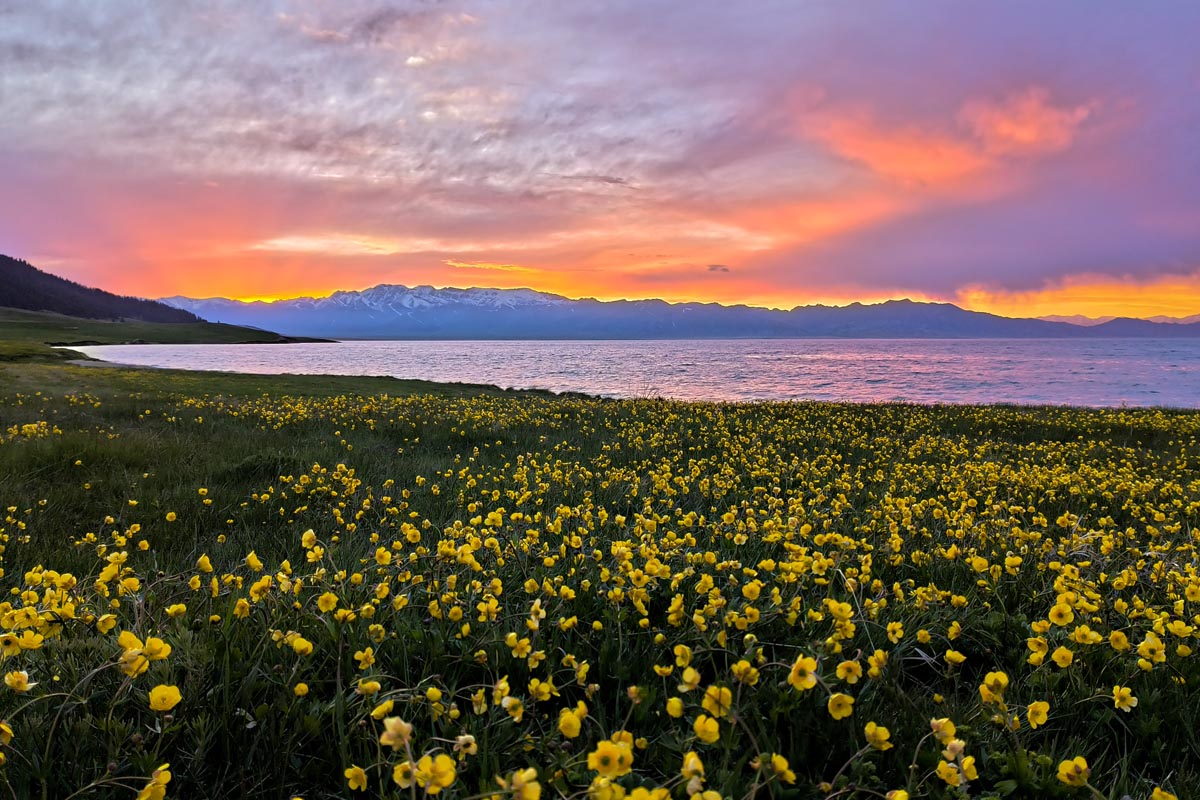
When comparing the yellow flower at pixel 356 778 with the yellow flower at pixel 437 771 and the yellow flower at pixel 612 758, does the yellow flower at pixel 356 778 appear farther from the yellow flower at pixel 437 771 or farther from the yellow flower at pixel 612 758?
the yellow flower at pixel 612 758

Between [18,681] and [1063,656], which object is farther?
[1063,656]

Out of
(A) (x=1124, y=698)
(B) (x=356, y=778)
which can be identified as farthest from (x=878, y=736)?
(B) (x=356, y=778)

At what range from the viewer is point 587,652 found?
2.97 meters

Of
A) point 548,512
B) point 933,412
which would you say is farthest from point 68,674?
point 933,412

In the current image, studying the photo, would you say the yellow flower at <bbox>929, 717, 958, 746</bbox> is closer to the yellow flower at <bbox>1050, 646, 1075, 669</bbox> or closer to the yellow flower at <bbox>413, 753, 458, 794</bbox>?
the yellow flower at <bbox>1050, 646, 1075, 669</bbox>

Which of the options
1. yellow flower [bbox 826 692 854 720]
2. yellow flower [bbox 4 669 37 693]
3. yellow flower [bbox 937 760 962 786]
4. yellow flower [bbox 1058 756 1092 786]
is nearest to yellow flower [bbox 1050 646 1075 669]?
yellow flower [bbox 1058 756 1092 786]

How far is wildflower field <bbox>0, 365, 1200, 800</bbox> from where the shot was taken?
6.52ft

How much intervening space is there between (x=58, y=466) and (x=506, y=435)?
6.99 m

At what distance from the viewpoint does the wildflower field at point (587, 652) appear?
1.99 metres

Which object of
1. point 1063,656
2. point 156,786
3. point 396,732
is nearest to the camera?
point 396,732

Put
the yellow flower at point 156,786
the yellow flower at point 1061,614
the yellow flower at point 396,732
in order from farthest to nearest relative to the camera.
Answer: the yellow flower at point 1061,614 < the yellow flower at point 156,786 < the yellow flower at point 396,732

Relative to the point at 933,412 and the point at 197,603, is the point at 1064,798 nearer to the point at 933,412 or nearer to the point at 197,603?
the point at 197,603

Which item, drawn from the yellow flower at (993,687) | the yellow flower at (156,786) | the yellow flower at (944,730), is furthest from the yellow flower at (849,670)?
the yellow flower at (156,786)

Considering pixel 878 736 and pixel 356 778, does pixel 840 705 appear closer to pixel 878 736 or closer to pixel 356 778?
pixel 878 736
